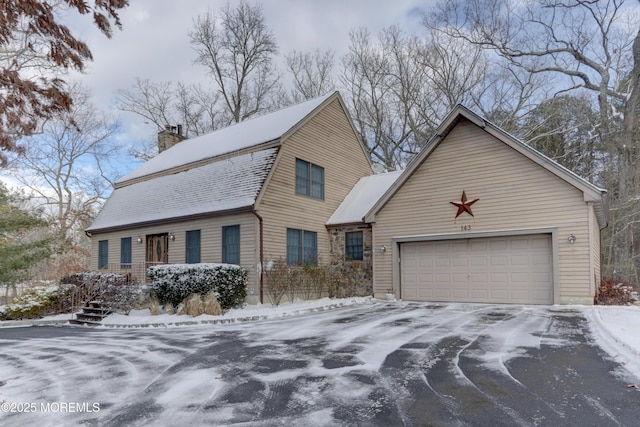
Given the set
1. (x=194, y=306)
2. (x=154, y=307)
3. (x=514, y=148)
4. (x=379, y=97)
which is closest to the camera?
(x=194, y=306)

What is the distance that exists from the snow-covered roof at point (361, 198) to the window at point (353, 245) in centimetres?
53

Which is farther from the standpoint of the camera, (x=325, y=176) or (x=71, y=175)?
(x=71, y=175)

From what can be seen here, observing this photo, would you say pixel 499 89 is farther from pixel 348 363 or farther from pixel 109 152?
pixel 109 152

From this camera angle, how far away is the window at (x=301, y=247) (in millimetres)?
14859

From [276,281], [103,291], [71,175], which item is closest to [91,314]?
[103,291]

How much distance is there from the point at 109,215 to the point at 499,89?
71.4ft

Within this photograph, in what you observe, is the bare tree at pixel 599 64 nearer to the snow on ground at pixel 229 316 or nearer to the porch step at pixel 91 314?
the snow on ground at pixel 229 316

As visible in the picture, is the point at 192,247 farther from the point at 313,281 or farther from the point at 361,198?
the point at 361,198

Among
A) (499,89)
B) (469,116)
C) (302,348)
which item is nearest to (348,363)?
(302,348)

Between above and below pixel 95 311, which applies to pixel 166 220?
above

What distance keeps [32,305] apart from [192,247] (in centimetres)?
528

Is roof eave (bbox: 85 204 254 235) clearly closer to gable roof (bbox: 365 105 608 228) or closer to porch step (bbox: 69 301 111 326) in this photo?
porch step (bbox: 69 301 111 326)

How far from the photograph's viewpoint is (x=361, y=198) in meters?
17.2

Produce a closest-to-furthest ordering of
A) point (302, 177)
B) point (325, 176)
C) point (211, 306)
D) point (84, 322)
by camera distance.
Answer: point (211, 306)
point (84, 322)
point (302, 177)
point (325, 176)
